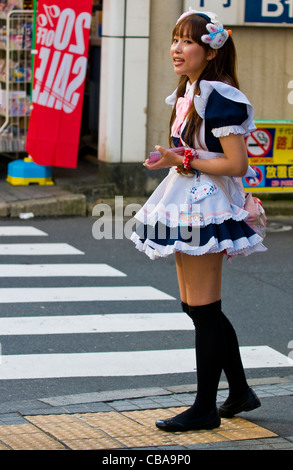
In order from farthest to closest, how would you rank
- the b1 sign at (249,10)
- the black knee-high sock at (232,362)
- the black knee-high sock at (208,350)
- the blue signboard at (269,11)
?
the blue signboard at (269,11)
the b1 sign at (249,10)
the black knee-high sock at (232,362)
the black knee-high sock at (208,350)

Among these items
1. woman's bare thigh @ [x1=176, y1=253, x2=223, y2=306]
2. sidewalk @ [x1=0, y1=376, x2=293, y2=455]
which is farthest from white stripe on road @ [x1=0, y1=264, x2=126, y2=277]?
woman's bare thigh @ [x1=176, y1=253, x2=223, y2=306]

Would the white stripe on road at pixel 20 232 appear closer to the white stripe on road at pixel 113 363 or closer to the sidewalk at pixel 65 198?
the sidewalk at pixel 65 198

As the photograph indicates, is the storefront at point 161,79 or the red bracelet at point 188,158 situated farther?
the storefront at point 161,79

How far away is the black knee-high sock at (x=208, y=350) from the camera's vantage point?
14.3 ft

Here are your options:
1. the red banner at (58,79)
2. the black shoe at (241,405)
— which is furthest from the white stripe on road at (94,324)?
the red banner at (58,79)

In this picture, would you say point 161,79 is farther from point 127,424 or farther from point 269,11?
point 127,424

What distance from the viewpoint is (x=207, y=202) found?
428 centimetres

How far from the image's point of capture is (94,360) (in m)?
6.05

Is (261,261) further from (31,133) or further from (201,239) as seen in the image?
(201,239)

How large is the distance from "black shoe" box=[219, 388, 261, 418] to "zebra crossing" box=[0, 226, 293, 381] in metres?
1.22

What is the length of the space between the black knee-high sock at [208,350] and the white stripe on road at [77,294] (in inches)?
122

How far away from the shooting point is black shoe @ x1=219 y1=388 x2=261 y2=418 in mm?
4633

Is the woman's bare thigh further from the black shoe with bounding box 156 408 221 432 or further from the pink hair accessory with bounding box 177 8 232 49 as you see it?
the pink hair accessory with bounding box 177 8 232 49

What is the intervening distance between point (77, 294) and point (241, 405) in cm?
317
